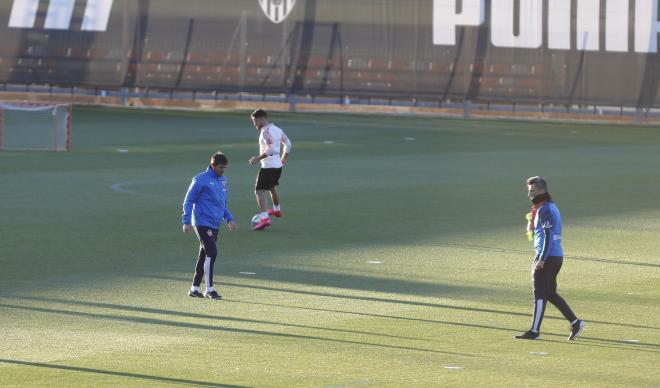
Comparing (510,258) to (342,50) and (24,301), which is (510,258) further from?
(342,50)

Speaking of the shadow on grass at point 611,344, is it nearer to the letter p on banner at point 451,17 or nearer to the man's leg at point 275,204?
the man's leg at point 275,204

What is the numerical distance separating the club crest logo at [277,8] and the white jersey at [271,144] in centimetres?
3456

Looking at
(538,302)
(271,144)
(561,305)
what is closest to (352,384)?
(538,302)

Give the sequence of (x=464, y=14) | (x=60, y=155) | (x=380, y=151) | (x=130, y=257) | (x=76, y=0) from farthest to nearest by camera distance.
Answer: (x=76, y=0) → (x=464, y=14) → (x=380, y=151) → (x=60, y=155) → (x=130, y=257)

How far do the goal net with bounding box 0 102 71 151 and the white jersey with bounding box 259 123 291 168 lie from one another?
15.7m

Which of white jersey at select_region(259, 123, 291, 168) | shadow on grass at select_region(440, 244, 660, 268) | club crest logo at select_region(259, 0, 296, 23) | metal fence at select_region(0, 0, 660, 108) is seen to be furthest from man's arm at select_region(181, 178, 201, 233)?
club crest logo at select_region(259, 0, 296, 23)

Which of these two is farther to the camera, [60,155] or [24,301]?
[60,155]

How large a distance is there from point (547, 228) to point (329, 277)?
452 centimetres

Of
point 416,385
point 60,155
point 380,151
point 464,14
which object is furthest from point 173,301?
point 464,14

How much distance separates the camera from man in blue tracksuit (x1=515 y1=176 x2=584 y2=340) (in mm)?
14055

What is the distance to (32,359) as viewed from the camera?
41.4 ft

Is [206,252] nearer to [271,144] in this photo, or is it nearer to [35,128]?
[271,144]

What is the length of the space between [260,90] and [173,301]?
42079mm

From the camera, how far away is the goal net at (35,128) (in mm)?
38875
